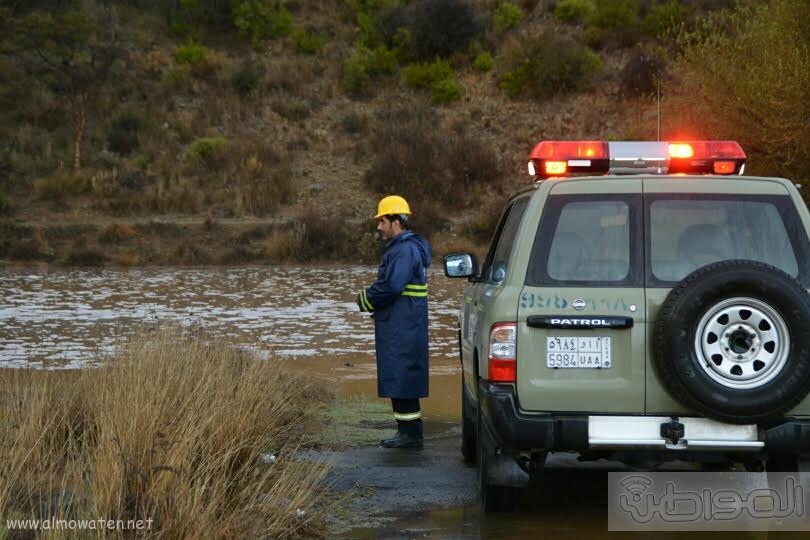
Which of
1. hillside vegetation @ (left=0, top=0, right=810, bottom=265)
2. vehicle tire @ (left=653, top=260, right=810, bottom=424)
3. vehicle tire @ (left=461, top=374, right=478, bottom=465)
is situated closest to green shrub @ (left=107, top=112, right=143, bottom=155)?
hillside vegetation @ (left=0, top=0, right=810, bottom=265)

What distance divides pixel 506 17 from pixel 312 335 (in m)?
35.1

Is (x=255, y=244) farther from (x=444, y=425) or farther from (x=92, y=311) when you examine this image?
(x=444, y=425)

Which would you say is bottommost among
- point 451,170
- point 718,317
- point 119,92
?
point 718,317

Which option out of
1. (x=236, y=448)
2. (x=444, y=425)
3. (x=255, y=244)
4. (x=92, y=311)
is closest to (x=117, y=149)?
(x=255, y=244)

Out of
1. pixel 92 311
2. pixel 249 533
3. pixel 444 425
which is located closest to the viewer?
pixel 249 533

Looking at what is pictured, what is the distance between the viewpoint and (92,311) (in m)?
22.2

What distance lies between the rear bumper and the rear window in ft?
2.53

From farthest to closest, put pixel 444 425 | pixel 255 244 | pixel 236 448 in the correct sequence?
pixel 255 244, pixel 444 425, pixel 236 448

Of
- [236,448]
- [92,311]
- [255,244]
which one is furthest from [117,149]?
[236,448]

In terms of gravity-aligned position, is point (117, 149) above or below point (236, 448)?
above

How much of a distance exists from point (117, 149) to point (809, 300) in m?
38.2

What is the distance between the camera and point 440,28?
49.9 meters

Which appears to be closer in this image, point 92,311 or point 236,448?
point 236,448

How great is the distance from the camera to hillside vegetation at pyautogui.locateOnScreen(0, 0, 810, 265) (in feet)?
119
